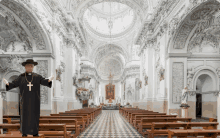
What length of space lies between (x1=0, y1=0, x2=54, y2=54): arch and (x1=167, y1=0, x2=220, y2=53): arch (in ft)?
23.0

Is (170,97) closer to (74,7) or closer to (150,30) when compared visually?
(150,30)

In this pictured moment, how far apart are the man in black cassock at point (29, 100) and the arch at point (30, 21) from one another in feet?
20.3

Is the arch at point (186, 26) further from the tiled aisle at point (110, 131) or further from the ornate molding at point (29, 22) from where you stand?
the ornate molding at point (29, 22)

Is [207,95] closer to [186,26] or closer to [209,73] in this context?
[209,73]

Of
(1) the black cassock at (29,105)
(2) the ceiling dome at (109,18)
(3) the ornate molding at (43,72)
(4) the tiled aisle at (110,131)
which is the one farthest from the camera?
(2) the ceiling dome at (109,18)

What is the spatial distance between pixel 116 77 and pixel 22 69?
2995 cm

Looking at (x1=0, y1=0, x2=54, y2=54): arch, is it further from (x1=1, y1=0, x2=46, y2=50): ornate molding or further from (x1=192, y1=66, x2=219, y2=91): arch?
(x1=192, y1=66, x2=219, y2=91): arch

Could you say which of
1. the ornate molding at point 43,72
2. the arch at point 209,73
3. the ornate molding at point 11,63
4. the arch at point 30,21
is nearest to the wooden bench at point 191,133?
the arch at point 209,73

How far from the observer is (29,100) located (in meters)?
3.04

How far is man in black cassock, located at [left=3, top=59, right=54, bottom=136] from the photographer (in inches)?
117

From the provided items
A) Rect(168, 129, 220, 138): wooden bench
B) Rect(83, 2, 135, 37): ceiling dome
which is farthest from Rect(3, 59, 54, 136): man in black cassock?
Rect(83, 2, 135, 37): ceiling dome

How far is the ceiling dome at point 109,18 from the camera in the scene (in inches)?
1189

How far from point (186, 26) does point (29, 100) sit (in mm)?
8773

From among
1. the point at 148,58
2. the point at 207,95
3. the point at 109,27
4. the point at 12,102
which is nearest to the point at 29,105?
the point at 12,102
